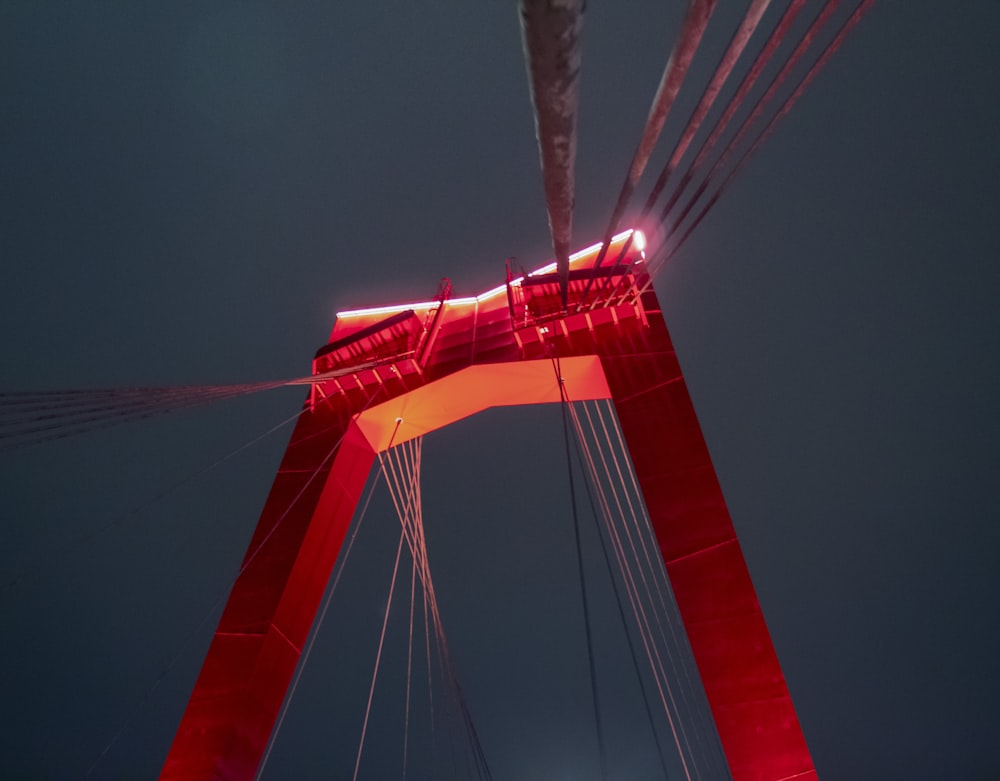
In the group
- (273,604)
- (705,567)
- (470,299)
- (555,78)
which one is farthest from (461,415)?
(555,78)

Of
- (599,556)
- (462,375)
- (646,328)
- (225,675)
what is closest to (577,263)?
(646,328)

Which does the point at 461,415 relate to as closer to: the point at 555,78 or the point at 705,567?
the point at 705,567

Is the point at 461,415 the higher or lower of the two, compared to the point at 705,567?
higher

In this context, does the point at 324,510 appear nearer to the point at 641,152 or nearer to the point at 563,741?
the point at 641,152

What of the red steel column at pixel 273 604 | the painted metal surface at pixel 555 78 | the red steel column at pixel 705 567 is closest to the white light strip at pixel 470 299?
the red steel column at pixel 705 567

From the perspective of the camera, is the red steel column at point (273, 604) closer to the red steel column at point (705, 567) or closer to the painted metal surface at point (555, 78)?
the red steel column at point (705, 567)

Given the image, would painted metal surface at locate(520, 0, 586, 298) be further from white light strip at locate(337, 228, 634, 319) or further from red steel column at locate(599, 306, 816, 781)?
white light strip at locate(337, 228, 634, 319)
